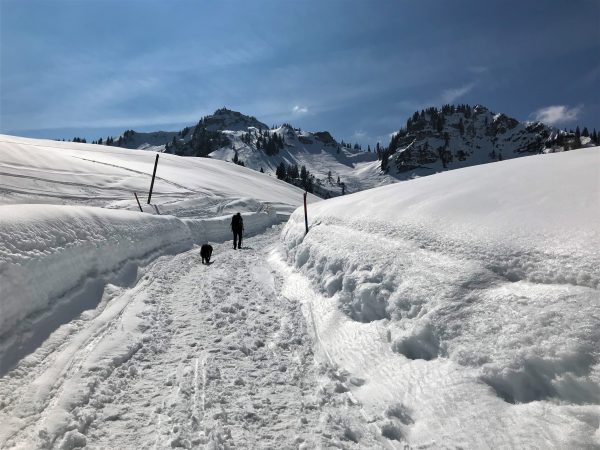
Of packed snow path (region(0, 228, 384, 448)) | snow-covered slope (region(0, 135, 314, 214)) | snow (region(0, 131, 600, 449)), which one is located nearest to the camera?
snow (region(0, 131, 600, 449))

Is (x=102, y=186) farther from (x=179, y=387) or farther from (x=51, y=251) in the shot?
(x=179, y=387)

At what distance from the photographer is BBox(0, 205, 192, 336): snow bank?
571 centimetres

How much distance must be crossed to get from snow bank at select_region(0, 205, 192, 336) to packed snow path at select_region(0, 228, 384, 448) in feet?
2.56

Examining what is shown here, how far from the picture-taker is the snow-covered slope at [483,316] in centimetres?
328

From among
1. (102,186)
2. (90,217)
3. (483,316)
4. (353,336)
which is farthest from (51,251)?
(102,186)

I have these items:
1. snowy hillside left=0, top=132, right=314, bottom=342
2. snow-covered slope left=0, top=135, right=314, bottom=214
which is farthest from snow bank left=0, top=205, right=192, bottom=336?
snow-covered slope left=0, top=135, right=314, bottom=214

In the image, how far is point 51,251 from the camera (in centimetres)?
730

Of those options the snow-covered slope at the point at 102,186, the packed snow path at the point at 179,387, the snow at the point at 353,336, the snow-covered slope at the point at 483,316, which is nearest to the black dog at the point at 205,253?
the snow at the point at 353,336

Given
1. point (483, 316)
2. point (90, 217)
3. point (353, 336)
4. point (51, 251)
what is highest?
point (90, 217)

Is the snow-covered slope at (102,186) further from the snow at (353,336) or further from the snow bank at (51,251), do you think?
the snow at (353,336)

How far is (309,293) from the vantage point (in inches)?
332

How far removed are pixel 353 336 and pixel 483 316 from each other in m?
2.12

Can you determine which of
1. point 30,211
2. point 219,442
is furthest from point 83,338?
point 30,211

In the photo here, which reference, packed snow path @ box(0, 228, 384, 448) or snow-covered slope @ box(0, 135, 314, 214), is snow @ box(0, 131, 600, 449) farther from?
snow-covered slope @ box(0, 135, 314, 214)
